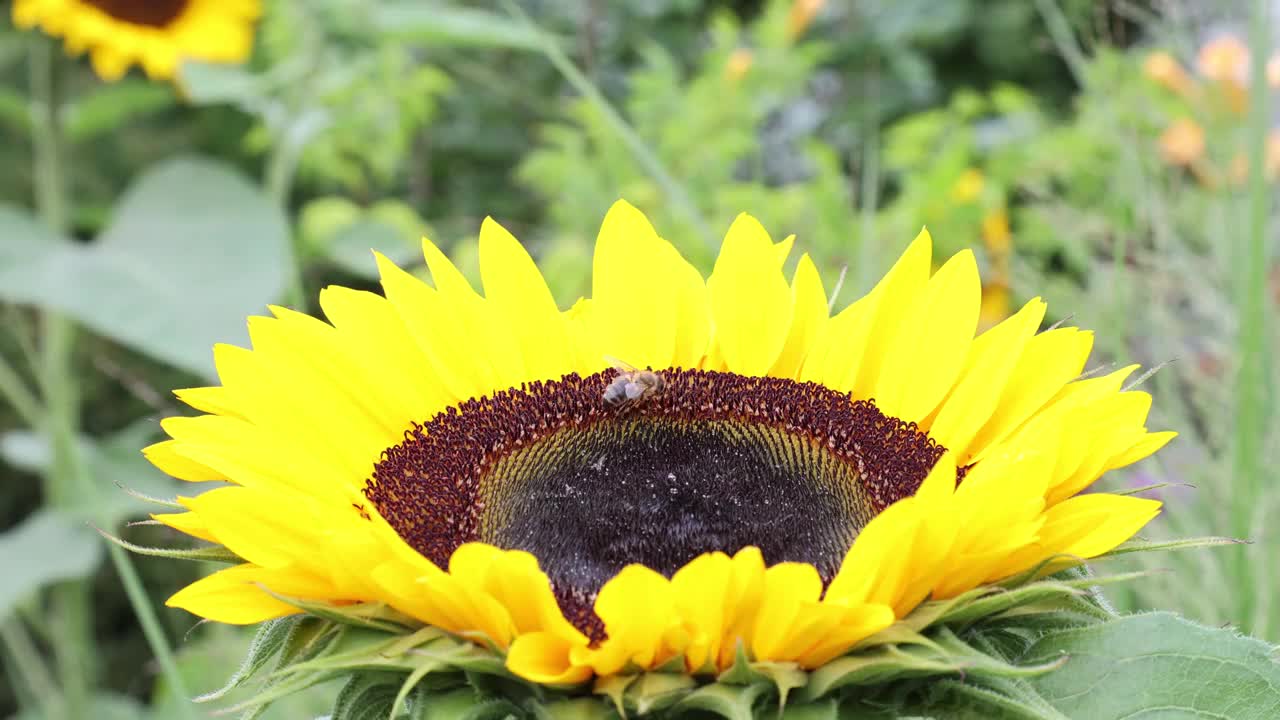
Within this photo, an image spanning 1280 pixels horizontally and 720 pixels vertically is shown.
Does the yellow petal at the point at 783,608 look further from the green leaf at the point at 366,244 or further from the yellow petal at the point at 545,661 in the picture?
the green leaf at the point at 366,244

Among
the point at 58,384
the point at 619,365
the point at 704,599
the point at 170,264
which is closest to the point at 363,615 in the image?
the point at 704,599

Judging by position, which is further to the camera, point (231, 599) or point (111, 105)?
point (111, 105)

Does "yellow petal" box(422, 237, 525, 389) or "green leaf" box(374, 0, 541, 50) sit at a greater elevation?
"green leaf" box(374, 0, 541, 50)

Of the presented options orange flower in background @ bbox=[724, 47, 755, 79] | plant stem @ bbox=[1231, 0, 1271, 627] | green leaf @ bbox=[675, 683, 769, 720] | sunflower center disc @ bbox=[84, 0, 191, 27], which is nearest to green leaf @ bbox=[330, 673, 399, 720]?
green leaf @ bbox=[675, 683, 769, 720]

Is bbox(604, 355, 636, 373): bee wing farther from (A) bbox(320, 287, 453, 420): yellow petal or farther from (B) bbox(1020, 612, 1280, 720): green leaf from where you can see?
(B) bbox(1020, 612, 1280, 720): green leaf

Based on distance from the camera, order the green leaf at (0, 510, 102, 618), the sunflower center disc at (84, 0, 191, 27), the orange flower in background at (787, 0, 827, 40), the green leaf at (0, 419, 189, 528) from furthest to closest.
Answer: the orange flower in background at (787, 0, 827, 40)
the sunflower center disc at (84, 0, 191, 27)
the green leaf at (0, 419, 189, 528)
the green leaf at (0, 510, 102, 618)

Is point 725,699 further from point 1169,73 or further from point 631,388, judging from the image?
point 1169,73

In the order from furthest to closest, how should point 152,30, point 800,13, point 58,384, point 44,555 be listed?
point 800,13, point 152,30, point 58,384, point 44,555

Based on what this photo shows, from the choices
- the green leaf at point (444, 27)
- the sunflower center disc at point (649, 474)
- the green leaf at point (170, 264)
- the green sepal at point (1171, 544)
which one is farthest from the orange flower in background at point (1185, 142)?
the green sepal at point (1171, 544)
